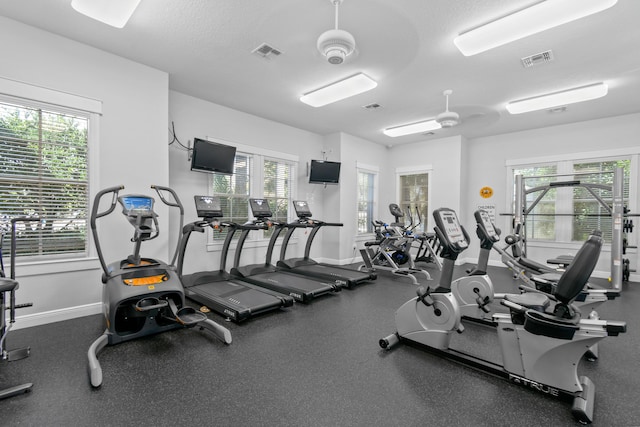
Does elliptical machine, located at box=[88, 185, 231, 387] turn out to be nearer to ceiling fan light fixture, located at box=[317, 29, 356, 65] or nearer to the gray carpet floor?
the gray carpet floor

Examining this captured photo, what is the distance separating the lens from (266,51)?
339cm

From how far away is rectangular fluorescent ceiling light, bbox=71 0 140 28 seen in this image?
262 centimetres

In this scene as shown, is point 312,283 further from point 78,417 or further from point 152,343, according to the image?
point 78,417

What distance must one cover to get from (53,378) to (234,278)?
254 centimetres

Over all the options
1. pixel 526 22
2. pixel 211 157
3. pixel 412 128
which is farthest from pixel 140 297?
pixel 412 128

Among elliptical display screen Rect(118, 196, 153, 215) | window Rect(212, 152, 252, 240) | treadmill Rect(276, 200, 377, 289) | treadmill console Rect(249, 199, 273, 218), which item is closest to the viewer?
elliptical display screen Rect(118, 196, 153, 215)

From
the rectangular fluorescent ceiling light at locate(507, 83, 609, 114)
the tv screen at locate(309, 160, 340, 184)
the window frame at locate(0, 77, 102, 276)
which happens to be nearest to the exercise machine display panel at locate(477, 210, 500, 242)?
the rectangular fluorescent ceiling light at locate(507, 83, 609, 114)

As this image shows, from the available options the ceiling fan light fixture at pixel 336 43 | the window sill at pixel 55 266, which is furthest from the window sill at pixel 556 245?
the window sill at pixel 55 266

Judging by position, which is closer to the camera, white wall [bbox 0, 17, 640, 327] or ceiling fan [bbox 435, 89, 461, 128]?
white wall [bbox 0, 17, 640, 327]

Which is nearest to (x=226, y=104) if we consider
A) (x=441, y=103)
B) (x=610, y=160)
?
(x=441, y=103)

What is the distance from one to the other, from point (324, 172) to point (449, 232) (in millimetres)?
4261

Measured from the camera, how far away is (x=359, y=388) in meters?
2.07

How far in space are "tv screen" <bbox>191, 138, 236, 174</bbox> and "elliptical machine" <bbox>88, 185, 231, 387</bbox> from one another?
63.4 inches

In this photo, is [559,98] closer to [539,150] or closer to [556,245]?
[539,150]
